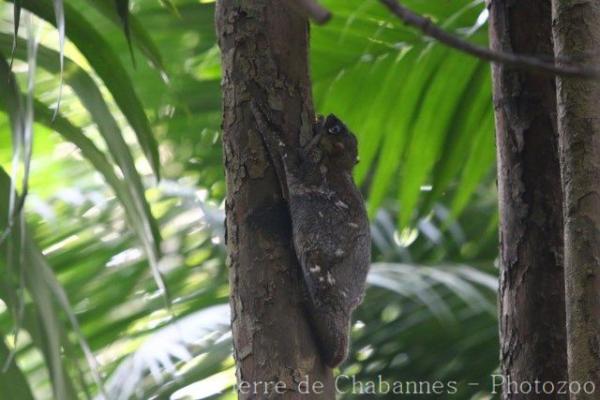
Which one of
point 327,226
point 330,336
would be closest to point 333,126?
point 327,226

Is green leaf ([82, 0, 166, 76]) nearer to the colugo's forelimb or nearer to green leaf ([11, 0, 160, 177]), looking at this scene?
green leaf ([11, 0, 160, 177])

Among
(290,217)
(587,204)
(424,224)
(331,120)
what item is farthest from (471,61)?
(424,224)

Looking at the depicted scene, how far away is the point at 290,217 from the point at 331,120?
1.90 feet

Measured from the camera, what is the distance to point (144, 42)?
1.54m

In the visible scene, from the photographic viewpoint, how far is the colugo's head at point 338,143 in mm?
2254

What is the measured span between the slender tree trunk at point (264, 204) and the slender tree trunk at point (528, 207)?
16.4 inches

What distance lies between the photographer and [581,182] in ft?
5.01

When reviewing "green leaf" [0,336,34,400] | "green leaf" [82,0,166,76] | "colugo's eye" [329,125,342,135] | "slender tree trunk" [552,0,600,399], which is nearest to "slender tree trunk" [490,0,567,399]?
"slender tree trunk" [552,0,600,399]

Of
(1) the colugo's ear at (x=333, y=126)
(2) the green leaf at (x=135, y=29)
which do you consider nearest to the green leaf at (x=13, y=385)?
(2) the green leaf at (x=135, y=29)

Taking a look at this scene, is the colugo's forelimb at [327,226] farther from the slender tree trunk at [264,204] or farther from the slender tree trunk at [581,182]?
the slender tree trunk at [581,182]

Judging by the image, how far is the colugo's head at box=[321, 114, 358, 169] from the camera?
2254 mm

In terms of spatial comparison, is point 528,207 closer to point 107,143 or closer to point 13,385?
point 107,143

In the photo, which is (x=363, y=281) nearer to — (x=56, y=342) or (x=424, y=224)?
(x=56, y=342)

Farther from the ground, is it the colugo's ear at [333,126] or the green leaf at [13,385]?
the colugo's ear at [333,126]
